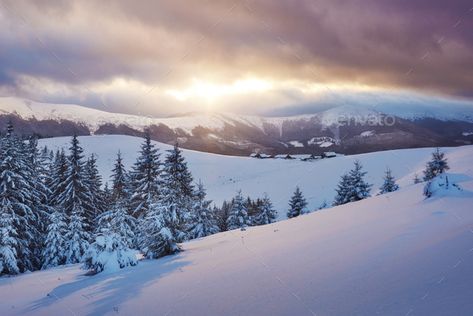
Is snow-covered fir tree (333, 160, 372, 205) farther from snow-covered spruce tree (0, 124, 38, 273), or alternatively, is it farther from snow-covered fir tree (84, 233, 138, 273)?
snow-covered spruce tree (0, 124, 38, 273)

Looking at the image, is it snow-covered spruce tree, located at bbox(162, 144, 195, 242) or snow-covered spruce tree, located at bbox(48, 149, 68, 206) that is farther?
snow-covered spruce tree, located at bbox(48, 149, 68, 206)

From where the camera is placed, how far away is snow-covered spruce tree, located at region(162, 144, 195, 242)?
19.7m

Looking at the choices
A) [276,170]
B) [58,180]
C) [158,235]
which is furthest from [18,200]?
[276,170]

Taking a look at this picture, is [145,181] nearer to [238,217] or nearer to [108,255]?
[238,217]

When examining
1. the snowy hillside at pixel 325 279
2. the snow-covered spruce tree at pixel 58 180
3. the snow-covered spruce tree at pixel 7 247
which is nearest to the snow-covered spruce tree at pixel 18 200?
the snow-covered spruce tree at pixel 7 247

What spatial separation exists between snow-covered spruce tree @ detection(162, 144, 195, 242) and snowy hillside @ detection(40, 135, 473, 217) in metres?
30.8

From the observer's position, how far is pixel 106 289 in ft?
33.7

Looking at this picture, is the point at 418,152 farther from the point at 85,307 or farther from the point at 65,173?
the point at 85,307

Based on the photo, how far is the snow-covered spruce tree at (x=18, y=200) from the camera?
23156mm

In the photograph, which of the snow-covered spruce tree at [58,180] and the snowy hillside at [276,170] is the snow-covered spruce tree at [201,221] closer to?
the snow-covered spruce tree at [58,180]

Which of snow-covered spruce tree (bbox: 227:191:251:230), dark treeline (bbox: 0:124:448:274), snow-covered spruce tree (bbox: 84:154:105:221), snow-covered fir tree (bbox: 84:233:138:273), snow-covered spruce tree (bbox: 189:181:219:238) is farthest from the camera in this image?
snow-covered spruce tree (bbox: 227:191:251:230)

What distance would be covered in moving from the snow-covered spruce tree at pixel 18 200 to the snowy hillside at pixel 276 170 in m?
42.6

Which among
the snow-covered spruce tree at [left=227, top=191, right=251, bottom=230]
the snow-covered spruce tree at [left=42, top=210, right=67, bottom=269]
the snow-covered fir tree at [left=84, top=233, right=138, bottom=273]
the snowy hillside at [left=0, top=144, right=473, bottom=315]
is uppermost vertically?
the snowy hillside at [left=0, top=144, right=473, bottom=315]

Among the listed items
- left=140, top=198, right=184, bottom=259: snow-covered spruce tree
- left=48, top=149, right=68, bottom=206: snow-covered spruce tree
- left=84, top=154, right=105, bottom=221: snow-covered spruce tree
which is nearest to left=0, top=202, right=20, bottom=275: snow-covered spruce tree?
left=140, top=198, right=184, bottom=259: snow-covered spruce tree
